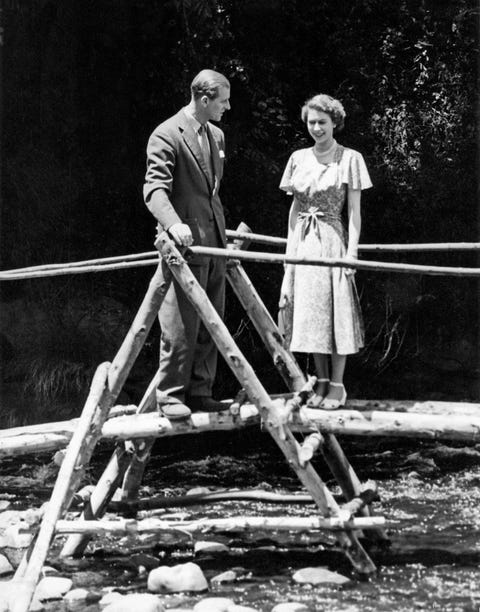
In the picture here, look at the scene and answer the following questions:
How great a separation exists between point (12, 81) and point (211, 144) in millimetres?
6117

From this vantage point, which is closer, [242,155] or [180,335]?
[180,335]

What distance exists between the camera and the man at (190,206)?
624 centimetres

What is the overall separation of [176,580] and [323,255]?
195 cm

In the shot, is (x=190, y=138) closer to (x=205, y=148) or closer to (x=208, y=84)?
(x=205, y=148)

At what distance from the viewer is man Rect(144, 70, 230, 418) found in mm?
6238

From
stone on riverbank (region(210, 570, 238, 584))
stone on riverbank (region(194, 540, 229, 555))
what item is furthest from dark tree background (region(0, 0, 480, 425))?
stone on riverbank (region(210, 570, 238, 584))

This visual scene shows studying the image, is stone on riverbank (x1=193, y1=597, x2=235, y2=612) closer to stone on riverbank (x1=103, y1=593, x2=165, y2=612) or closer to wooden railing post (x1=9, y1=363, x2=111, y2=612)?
stone on riverbank (x1=103, y1=593, x2=165, y2=612)

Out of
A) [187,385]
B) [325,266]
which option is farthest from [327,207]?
[187,385]

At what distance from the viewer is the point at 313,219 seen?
6559 mm

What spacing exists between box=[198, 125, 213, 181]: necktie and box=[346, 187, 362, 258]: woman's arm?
0.79 metres

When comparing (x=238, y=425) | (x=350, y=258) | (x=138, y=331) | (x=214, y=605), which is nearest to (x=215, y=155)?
(x=350, y=258)

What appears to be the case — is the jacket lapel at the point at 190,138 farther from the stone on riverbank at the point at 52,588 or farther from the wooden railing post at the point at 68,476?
the stone on riverbank at the point at 52,588

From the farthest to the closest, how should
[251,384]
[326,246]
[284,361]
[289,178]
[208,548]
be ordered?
[208,548] → [284,361] → [289,178] → [326,246] → [251,384]

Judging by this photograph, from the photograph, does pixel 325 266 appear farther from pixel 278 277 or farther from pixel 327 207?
pixel 278 277
